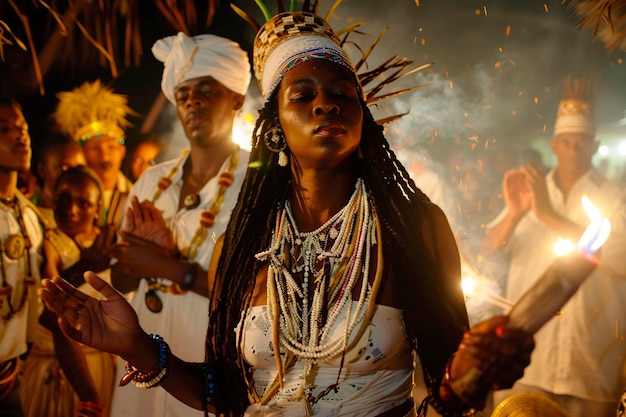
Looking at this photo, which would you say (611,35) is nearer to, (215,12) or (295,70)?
(215,12)

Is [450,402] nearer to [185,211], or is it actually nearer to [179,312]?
[179,312]

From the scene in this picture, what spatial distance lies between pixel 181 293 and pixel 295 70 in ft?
6.72

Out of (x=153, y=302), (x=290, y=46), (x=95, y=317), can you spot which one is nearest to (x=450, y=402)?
(x=95, y=317)

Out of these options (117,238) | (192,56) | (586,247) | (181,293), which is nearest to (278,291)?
(586,247)

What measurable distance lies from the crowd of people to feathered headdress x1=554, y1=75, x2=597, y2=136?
0.5 inches

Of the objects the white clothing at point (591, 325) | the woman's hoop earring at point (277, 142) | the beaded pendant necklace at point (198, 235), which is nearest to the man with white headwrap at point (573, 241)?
the white clothing at point (591, 325)

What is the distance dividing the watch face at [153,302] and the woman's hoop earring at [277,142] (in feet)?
6.29

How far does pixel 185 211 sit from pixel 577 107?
9.57ft

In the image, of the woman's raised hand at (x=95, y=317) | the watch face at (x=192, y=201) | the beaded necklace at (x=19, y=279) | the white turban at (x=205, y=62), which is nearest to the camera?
the woman's raised hand at (x=95, y=317)

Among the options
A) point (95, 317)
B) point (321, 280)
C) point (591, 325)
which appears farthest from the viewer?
point (591, 325)

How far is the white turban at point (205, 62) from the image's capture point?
3.92 metres

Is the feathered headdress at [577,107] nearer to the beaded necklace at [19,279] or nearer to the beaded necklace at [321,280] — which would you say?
the beaded necklace at [321,280]

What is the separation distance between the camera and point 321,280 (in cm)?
188

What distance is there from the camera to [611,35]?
428 centimetres
